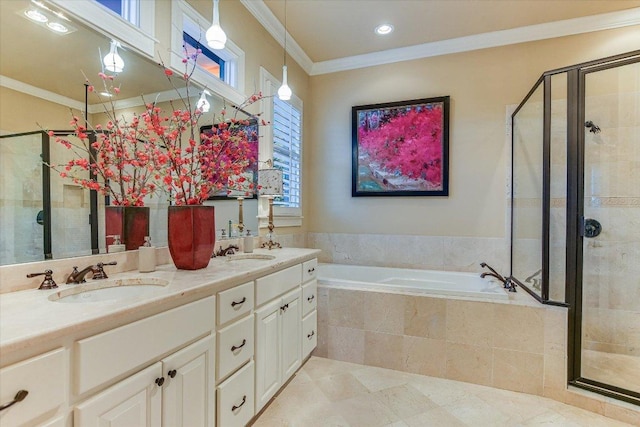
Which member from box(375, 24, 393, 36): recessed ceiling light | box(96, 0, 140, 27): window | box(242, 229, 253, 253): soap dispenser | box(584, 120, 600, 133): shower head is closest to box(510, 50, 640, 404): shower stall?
box(584, 120, 600, 133): shower head

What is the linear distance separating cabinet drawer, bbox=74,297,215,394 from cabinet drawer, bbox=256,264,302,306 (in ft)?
1.33

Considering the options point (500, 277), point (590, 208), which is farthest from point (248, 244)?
point (590, 208)

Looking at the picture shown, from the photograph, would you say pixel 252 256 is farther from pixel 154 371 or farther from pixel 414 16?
pixel 414 16

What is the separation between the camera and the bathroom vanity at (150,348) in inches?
29.0

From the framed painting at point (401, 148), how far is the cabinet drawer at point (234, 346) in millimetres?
2173

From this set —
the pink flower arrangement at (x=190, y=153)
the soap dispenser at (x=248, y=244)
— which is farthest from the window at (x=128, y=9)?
the soap dispenser at (x=248, y=244)

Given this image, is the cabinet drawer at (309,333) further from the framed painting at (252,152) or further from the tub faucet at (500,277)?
the tub faucet at (500,277)

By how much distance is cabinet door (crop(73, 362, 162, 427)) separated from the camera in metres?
0.83

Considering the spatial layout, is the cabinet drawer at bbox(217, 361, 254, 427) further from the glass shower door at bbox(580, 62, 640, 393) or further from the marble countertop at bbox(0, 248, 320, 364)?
the glass shower door at bbox(580, 62, 640, 393)

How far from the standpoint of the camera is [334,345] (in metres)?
2.52

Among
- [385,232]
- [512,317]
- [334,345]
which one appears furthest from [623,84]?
[334,345]

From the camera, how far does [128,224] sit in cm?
152

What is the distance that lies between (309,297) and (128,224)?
1.28 metres

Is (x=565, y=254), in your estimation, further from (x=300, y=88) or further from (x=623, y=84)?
(x=300, y=88)
